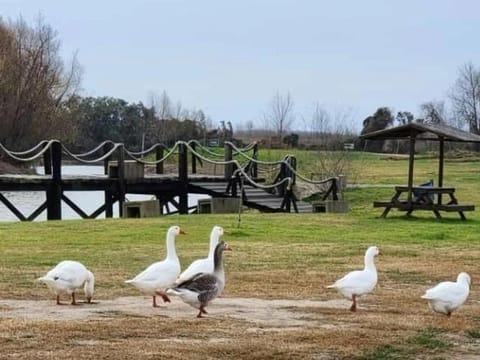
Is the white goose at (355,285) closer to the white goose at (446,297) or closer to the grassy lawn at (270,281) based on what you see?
the grassy lawn at (270,281)

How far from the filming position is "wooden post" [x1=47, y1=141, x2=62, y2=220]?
1069 inches

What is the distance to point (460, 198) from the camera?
3725 cm

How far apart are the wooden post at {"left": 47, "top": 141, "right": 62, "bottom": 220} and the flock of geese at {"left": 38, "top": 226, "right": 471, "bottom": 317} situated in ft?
→ 56.4

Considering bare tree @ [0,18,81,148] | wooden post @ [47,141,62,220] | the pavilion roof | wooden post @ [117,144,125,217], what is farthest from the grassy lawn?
bare tree @ [0,18,81,148]

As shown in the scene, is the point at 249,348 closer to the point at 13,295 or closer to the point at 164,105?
the point at 13,295

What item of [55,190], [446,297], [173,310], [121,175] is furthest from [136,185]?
[446,297]

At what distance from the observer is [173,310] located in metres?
9.60

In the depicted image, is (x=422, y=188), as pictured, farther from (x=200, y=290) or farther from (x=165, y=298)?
(x=200, y=290)

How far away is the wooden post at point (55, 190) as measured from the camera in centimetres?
2716

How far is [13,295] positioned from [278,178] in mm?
23163

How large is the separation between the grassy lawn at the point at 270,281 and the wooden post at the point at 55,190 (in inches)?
180

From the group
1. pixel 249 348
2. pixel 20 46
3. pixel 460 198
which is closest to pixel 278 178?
pixel 460 198

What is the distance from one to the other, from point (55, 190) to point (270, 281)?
16.1 meters

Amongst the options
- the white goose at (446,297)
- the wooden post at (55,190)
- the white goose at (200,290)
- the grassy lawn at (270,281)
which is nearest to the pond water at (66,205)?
the wooden post at (55,190)
